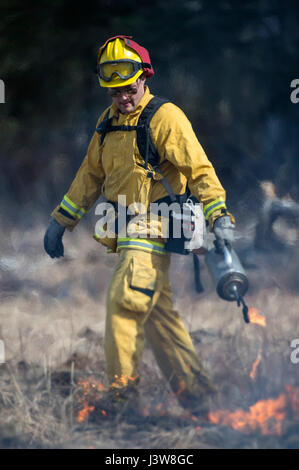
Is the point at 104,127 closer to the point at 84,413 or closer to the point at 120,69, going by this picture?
the point at 120,69

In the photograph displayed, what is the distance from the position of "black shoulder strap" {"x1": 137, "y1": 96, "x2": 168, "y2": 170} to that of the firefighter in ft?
0.07

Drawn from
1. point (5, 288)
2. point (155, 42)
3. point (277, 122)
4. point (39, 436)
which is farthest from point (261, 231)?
point (39, 436)

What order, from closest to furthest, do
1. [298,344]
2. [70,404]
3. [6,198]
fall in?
[70,404] < [298,344] < [6,198]

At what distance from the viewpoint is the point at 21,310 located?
235 inches

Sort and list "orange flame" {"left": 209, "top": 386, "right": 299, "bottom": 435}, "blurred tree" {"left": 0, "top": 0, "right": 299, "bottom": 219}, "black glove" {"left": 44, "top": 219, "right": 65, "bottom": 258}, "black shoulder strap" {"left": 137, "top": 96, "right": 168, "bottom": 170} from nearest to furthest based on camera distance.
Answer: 1. "black shoulder strap" {"left": 137, "top": 96, "right": 168, "bottom": 170}
2. "orange flame" {"left": 209, "top": 386, "right": 299, "bottom": 435}
3. "black glove" {"left": 44, "top": 219, "right": 65, "bottom": 258}
4. "blurred tree" {"left": 0, "top": 0, "right": 299, "bottom": 219}

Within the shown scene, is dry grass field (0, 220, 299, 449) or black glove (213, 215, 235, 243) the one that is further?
dry grass field (0, 220, 299, 449)

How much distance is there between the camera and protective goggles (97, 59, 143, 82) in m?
4.45

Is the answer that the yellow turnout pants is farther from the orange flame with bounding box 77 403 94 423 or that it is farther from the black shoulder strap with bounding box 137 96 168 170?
the black shoulder strap with bounding box 137 96 168 170

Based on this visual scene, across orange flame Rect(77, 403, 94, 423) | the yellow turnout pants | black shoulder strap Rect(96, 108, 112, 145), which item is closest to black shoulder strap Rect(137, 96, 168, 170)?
black shoulder strap Rect(96, 108, 112, 145)
